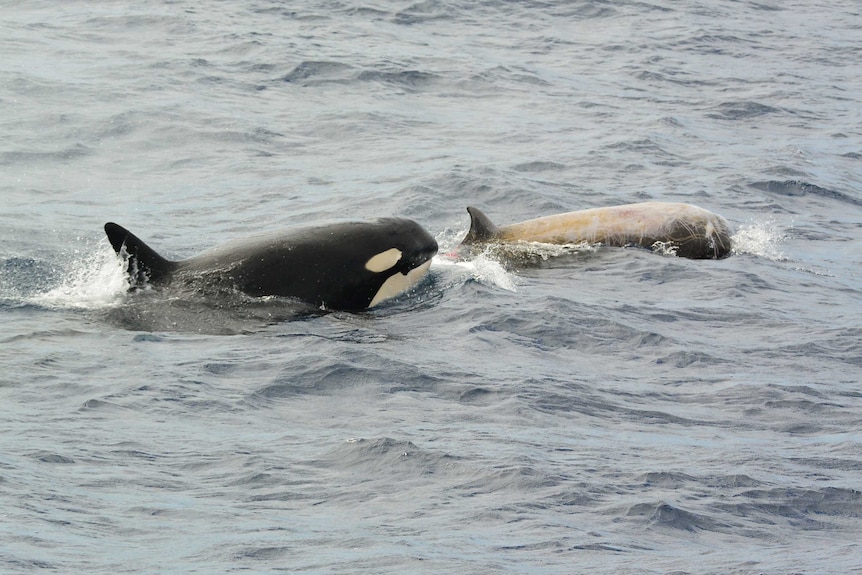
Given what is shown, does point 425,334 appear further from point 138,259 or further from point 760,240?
point 760,240

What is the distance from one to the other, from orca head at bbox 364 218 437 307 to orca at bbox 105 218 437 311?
0.01 meters

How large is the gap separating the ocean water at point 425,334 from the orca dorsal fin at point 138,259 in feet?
0.87

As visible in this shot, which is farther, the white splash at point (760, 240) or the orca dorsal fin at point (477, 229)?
the white splash at point (760, 240)

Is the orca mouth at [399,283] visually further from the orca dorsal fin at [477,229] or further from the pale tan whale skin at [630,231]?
the pale tan whale skin at [630,231]

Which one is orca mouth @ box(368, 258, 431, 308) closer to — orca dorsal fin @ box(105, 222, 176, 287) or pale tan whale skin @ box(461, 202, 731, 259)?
orca dorsal fin @ box(105, 222, 176, 287)

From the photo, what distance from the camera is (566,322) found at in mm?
13500

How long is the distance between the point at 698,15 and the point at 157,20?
14804 millimetres

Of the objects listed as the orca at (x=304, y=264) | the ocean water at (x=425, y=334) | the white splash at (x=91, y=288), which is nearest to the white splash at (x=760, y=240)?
the ocean water at (x=425, y=334)

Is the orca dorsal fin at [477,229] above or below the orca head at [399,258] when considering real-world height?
below

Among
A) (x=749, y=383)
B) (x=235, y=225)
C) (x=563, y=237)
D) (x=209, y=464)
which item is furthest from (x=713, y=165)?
(x=209, y=464)

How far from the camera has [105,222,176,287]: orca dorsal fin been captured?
12.4 meters

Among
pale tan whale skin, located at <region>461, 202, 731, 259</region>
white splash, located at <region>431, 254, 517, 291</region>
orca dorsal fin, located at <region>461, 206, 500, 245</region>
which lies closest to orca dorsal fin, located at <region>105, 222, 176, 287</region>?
white splash, located at <region>431, 254, 517, 291</region>

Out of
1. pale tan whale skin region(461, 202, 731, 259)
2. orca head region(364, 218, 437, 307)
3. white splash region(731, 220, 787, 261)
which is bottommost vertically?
white splash region(731, 220, 787, 261)

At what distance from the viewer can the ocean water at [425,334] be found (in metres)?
8.20
